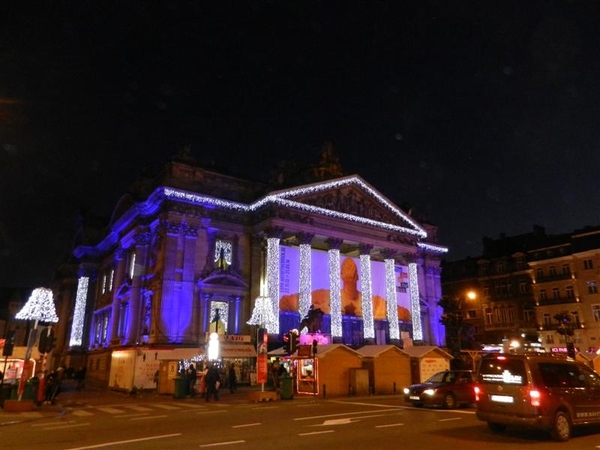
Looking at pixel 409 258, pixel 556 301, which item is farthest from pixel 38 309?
pixel 556 301

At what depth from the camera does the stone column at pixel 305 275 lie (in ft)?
132

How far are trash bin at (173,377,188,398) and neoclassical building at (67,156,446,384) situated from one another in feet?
17.9

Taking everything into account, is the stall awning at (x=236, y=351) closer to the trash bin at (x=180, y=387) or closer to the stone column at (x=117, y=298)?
the trash bin at (x=180, y=387)

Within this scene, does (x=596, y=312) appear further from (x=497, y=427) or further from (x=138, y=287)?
(x=497, y=427)

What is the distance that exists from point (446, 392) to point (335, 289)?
23498mm

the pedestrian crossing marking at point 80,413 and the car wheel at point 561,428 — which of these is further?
the pedestrian crossing marking at point 80,413

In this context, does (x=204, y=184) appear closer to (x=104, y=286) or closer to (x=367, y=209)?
(x=367, y=209)

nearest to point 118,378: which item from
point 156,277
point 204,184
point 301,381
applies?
point 156,277

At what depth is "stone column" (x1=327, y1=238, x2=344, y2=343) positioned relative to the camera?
4138 cm

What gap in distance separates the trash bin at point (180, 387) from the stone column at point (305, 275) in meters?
15.2

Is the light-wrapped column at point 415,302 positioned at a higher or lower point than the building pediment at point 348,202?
lower

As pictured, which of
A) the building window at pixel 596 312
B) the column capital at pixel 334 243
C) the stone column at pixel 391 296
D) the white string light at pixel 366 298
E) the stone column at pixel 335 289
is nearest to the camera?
the stone column at pixel 335 289

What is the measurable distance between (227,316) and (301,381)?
1283 centimetres

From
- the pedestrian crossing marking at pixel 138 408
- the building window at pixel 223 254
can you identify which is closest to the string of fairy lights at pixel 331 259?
the building window at pixel 223 254
